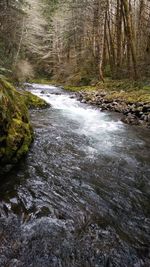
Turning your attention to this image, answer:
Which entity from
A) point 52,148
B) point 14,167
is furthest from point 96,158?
point 14,167

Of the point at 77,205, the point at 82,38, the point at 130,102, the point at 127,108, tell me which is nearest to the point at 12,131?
the point at 77,205

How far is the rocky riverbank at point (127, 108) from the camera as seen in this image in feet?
32.3

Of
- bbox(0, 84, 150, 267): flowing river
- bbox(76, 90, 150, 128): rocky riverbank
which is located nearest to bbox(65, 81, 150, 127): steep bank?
bbox(76, 90, 150, 128): rocky riverbank

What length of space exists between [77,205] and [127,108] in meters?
7.96

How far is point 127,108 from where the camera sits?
452 inches

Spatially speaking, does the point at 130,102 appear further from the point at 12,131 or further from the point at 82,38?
the point at 82,38

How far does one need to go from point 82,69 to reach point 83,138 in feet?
65.6

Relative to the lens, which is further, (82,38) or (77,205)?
(82,38)

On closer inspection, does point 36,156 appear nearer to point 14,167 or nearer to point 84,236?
point 14,167

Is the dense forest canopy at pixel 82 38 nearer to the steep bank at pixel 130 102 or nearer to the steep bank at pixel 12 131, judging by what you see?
the steep bank at pixel 130 102

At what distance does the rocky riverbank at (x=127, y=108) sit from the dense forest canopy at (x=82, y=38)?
3.28 meters

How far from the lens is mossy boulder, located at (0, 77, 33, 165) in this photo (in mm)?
5027

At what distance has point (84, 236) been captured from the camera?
3.44m

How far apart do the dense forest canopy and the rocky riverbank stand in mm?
3282
